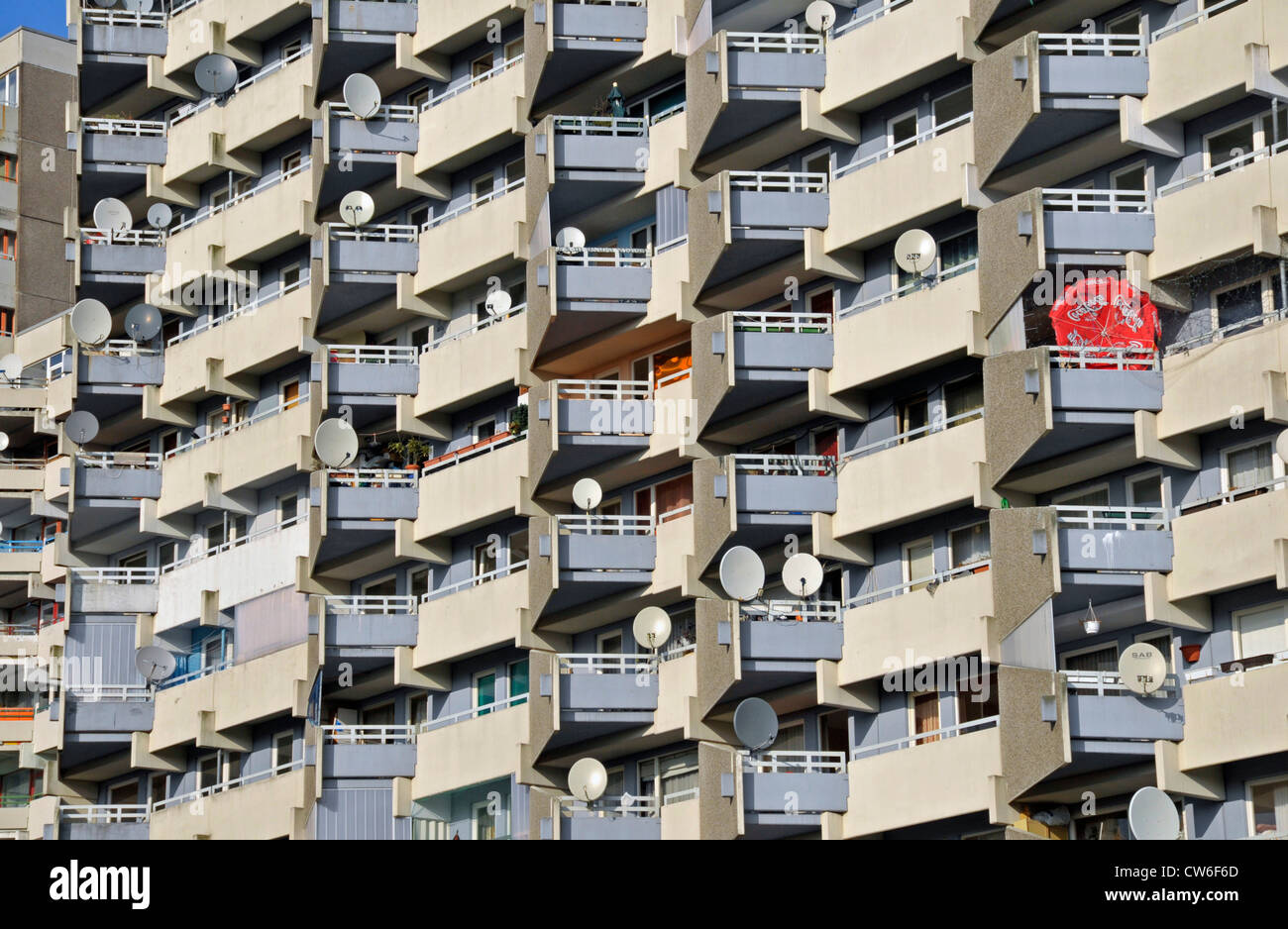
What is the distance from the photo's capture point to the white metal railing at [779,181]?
1900 inches

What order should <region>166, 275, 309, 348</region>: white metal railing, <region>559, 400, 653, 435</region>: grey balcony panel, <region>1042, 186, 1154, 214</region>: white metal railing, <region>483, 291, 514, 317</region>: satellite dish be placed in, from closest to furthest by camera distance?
<region>1042, 186, 1154, 214</region>: white metal railing < <region>559, 400, 653, 435</region>: grey balcony panel < <region>483, 291, 514, 317</region>: satellite dish < <region>166, 275, 309, 348</region>: white metal railing

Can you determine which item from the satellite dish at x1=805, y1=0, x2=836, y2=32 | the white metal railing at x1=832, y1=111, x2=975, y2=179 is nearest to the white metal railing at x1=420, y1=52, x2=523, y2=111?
the satellite dish at x1=805, y1=0, x2=836, y2=32

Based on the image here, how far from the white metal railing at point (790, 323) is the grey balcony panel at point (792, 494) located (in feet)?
9.18

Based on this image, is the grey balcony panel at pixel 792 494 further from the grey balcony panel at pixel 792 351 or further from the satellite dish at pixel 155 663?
the satellite dish at pixel 155 663

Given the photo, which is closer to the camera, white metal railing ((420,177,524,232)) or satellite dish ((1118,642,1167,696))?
satellite dish ((1118,642,1167,696))

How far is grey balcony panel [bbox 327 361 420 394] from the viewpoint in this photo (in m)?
56.5

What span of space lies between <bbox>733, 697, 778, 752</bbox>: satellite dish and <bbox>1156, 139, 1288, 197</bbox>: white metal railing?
1137cm

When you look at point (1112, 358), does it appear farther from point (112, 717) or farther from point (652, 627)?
point (112, 717)

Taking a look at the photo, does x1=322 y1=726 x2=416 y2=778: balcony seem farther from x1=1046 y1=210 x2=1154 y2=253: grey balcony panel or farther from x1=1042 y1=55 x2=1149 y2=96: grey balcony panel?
x1=1042 y1=55 x2=1149 y2=96: grey balcony panel

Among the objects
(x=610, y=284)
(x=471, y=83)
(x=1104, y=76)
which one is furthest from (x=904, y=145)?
(x=471, y=83)

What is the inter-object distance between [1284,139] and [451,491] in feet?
67.5

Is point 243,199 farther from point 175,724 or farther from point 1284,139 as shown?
point 1284,139
